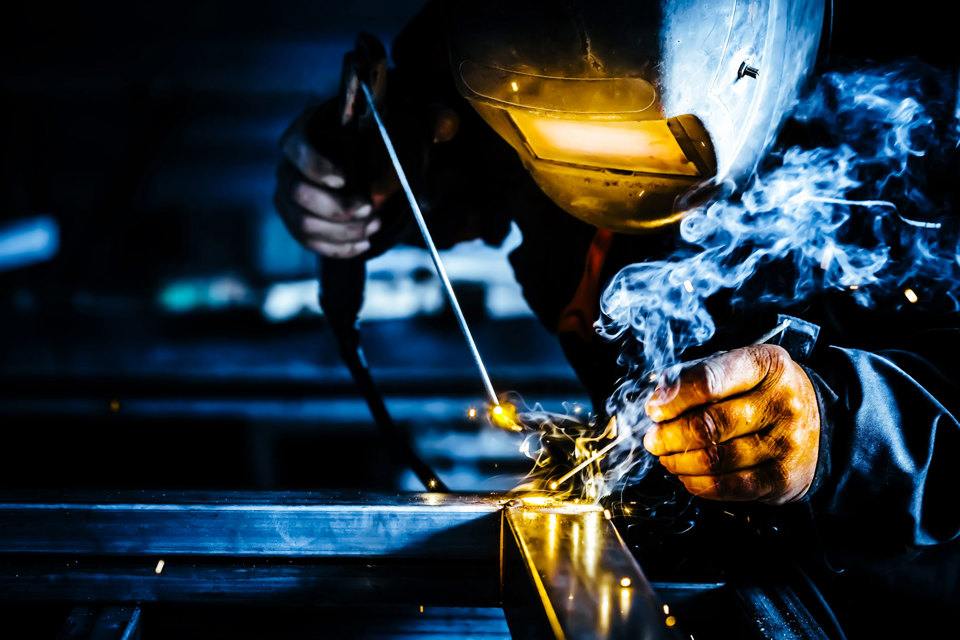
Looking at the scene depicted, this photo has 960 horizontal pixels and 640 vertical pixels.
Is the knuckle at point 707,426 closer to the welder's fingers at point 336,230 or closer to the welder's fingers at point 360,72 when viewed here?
the welder's fingers at point 360,72

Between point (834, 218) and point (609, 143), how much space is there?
31.8 inches

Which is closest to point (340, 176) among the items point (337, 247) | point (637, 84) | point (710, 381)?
point (337, 247)

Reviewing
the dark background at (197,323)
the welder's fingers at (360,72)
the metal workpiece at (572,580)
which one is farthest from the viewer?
the dark background at (197,323)

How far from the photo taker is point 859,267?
1.49 m

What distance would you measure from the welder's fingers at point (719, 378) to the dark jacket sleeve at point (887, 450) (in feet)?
0.45

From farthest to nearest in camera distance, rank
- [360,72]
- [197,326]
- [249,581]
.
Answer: [197,326] < [360,72] < [249,581]

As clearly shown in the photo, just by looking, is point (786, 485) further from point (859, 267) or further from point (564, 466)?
point (859, 267)

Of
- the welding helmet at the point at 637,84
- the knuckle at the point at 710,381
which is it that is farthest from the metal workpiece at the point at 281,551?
the welding helmet at the point at 637,84

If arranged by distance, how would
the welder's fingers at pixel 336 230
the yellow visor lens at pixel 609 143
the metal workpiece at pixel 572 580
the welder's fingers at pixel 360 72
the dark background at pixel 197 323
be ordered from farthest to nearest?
the dark background at pixel 197 323, the welder's fingers at pixel 336 230, the welder's fingers at pixel 360 72, the yellow visor lens at pixel 609 143, the metal workpiece at pixel 572 580

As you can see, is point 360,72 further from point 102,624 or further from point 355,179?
point 102,624

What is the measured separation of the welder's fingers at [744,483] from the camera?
979 mm

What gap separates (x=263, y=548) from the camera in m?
1.05

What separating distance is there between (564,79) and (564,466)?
32.2 inches

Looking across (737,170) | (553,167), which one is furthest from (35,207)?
(737,170)
